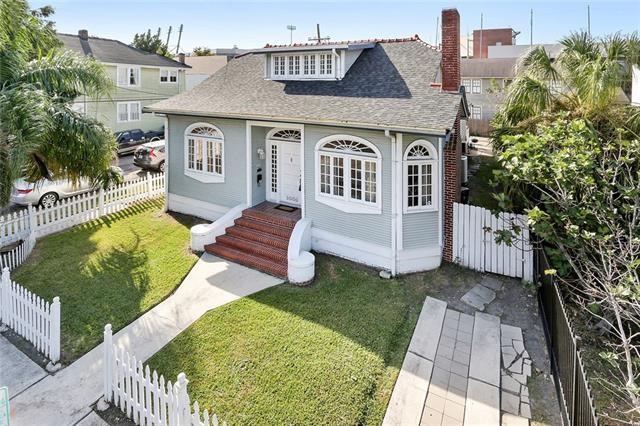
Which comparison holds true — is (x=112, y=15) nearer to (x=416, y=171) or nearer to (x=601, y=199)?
(x=416, y=171)

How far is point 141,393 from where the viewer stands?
6012 millimetres

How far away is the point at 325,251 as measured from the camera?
40.1 ft

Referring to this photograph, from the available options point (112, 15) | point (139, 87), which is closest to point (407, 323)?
point (112, 15)

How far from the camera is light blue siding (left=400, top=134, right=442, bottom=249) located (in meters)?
11.0

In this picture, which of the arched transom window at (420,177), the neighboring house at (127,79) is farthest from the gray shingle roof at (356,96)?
the neighboring house at (127,79)

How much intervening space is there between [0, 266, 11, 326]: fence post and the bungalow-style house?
16.1 feet

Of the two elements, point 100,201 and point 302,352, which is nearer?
point 302,352

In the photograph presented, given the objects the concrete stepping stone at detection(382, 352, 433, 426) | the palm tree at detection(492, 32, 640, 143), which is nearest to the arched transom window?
the palm tree at detection(492, 32, 640, 143)

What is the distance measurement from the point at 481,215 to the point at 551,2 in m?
7.39

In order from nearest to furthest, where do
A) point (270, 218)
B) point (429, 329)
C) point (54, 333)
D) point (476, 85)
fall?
point (54, 333) → point (429, 329) → point (270, 218) → point (476, 85)

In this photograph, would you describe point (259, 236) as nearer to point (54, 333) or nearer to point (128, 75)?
point (54, 333)

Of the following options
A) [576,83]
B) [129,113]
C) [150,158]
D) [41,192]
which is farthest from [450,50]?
[129,113]

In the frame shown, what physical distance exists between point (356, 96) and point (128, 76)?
27.2 m

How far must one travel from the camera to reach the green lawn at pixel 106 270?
878 centimetres
